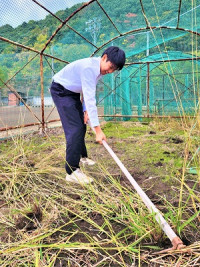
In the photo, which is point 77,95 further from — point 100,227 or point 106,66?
point 100,227

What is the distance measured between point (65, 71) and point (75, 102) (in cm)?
29

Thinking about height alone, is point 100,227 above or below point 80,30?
below

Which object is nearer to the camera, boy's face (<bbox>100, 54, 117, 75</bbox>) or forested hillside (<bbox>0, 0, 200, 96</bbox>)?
boy's face (<bbox>100, 54, 117, 75</bbox>)

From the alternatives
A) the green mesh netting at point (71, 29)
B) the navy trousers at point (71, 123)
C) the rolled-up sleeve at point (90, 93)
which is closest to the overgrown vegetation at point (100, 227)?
the navy trousers at point (71, 123)

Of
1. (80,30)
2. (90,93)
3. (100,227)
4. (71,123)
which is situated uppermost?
(80,30)

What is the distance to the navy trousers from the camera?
75.9 inches

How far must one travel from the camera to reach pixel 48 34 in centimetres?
512

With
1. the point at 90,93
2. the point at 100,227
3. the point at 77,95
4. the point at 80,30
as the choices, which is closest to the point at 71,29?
the point at 80,30

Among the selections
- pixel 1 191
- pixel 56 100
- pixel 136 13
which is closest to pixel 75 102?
pixel 56 100

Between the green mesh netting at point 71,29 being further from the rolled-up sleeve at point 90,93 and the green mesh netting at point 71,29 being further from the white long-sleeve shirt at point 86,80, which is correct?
the rolled-up sleeve at point 90,93

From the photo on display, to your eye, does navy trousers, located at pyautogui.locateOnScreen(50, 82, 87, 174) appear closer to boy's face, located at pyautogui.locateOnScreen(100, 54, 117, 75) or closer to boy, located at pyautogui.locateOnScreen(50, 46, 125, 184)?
boy, located at pyautogui.locateOnScreen(50, 46, 125, 184)

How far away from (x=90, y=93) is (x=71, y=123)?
1.05ft

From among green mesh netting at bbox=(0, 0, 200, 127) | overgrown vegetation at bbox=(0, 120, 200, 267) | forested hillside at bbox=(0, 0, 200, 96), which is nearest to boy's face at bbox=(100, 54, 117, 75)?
overgrown vegetation at bbox=(0, 120, 200, 267)

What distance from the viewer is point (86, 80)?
1.81m
